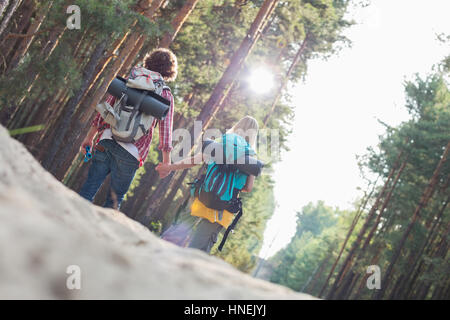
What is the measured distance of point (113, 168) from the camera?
4.43 m

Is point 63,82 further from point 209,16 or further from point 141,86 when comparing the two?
point 209,16

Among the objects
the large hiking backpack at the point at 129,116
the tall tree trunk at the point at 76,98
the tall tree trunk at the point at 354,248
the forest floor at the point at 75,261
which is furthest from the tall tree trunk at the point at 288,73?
the forest floor at the point at 75,261

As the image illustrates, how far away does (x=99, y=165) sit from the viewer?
445cm

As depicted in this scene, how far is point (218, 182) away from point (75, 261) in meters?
3.08

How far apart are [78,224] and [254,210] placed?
25429mm

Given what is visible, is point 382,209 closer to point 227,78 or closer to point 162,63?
point 227,78

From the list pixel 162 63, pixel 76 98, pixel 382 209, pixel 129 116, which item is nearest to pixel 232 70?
pixel 76 98

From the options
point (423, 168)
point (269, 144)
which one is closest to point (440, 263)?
point (423, 168)

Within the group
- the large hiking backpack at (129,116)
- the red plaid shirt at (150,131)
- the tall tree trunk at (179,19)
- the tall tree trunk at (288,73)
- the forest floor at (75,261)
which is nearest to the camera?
the forest floor at (75,261)

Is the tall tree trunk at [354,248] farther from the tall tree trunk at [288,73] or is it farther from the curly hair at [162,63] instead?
the curly hair at [162,63]

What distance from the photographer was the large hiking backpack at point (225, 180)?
463cm

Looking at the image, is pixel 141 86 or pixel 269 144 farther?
pixel 269 144

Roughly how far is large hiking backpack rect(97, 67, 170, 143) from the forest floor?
6.28ft

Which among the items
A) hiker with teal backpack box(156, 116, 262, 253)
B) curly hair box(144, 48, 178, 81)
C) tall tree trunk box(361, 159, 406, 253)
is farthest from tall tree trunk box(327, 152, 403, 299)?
curly hair box(144, 48, 178, 81)
